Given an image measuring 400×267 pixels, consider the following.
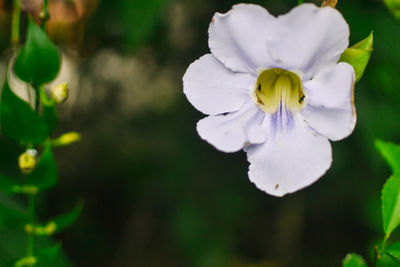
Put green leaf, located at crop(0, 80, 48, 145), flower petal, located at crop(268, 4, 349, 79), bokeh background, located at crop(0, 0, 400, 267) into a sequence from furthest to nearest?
bokeh background, located at crop(0, 0, 400, 267)
green leaf, located at crop(0, 80, 48, 145)
flower petal, located at crop(268, 4, 349, 79)

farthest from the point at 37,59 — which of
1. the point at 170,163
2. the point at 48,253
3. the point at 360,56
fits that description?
the point at 170,163

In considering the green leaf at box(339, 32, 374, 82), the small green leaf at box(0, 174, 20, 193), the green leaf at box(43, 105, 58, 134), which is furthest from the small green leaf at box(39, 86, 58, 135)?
the green leaf at box(339, 32, 374, 82)

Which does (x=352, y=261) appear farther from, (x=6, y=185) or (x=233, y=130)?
(x=6, y=185)

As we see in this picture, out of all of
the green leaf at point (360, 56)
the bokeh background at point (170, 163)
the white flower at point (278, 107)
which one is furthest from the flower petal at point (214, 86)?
the bokeh background at point (170, 163)

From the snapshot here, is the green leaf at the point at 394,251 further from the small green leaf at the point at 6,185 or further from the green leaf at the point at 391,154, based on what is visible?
the small green leaf at the point at 6,185

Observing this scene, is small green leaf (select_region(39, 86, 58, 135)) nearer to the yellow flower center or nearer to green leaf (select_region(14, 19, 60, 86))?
green leaf (select_region(14, 19, 60, 86))

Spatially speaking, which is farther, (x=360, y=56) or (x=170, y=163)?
(x=170, y=163)
